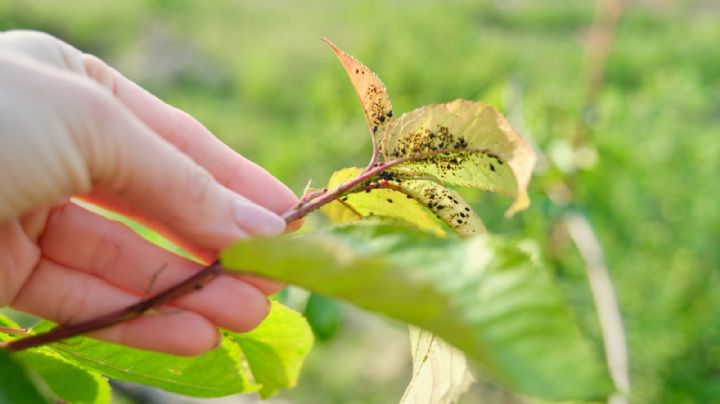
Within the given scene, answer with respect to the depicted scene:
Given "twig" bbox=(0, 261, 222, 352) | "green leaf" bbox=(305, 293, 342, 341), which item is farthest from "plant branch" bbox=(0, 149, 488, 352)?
"green leaf" bbox=(305, 293, 342, 341)

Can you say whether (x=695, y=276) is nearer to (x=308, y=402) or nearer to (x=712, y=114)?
(x=308, y=402)

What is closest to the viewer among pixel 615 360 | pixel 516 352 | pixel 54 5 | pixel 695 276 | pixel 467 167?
pixel 516 352

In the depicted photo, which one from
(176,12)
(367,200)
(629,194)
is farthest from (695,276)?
(176,12)

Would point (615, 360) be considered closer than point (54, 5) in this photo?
Yes

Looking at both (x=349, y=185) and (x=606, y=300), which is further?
(x=606, y=300)

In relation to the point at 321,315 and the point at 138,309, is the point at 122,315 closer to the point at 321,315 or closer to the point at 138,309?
the point at 138,309

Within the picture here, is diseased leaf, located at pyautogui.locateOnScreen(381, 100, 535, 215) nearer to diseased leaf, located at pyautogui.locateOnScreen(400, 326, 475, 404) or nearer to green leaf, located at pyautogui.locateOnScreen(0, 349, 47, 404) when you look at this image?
diseased leaf, located at pyautogui.locateOnScreen(400, 326, 475, 404)

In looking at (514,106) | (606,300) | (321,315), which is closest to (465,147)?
(321,315)
